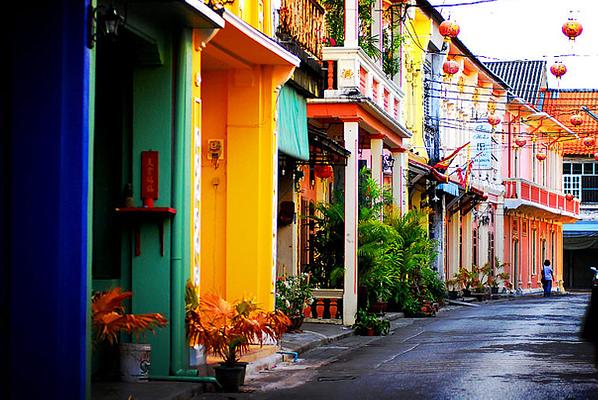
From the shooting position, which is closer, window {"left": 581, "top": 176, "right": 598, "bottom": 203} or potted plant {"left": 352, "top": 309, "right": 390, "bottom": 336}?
potted plant {"left": 352, "top": 309, "right": 390, "bottom": 336}

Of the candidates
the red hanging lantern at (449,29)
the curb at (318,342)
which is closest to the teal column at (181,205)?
the curb at (318,342)

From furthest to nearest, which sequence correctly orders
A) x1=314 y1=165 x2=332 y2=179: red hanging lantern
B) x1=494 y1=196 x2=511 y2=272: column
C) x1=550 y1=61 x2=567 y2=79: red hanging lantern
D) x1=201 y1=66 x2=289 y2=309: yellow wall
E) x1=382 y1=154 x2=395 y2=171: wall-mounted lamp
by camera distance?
x1=494 y1=196 x2=511 y2=272: column, x1=382 y1=154 x2=395 y2=171: wall-mounted lamp, x1=550 y1=61 x2=567 y2=79: red hanging lantern, x1=314 y1=165 x2=332 y2=179: red hanging lantern, x1=201 y1=66 x2=289 y2=309: yellow wall

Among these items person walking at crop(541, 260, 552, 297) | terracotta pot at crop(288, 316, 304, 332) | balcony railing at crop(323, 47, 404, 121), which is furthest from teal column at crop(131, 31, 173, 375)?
person walking at crop(541, 260, 552, 297)

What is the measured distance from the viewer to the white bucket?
13.0 m

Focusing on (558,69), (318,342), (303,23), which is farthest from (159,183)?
A: (558,69)

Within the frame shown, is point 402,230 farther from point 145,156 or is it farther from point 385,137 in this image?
point 145,156

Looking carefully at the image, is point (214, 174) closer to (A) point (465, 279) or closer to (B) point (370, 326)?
(B) point (370, 326)

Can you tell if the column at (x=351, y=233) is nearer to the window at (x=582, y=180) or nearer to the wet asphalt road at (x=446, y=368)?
the wet asphalt road at (x=446, y=368)

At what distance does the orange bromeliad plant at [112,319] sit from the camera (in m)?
11.9

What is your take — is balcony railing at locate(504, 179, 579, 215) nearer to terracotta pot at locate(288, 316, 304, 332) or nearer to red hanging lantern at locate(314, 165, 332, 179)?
red hanging lantern at locate(314, 165, 332, 179)

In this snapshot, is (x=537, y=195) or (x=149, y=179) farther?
(x=537, y=195)

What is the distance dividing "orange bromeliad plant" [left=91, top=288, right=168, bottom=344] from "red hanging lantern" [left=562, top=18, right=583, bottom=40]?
43.9 ft

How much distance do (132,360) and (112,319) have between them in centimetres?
125

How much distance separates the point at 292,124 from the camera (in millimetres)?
19609
